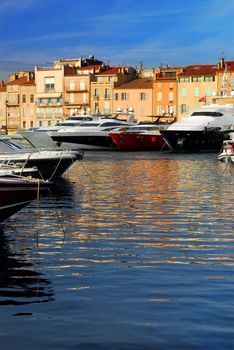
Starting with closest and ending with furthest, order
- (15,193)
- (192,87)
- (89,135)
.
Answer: (15,193), (89,135), (192,87)

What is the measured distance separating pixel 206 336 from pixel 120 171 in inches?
1191

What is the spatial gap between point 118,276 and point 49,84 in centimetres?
11601

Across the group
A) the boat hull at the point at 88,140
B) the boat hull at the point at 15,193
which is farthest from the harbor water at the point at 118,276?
the boat hull at the point at 88,140

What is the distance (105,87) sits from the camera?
121 m

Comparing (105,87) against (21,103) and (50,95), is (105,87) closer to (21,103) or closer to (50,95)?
(50,95)

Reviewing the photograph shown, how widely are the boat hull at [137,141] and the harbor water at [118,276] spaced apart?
48.8m

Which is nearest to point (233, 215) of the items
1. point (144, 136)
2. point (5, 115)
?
point (144, 136)

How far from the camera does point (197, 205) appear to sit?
22188mm

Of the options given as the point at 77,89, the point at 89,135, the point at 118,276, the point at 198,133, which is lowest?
the point at 89,135

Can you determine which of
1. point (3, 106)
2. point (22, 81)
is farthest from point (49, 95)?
point (3, 106)

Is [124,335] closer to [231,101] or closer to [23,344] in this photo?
[23,344]

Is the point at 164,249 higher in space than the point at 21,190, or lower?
lower

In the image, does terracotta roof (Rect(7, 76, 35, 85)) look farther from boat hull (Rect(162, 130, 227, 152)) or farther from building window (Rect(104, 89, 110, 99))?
boat hull (Rect(162, 130, 227, 152))

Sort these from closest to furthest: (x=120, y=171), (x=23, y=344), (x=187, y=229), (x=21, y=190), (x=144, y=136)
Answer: (x=23, y=344) → (x=21, y=190) → (x=187, y=229) → (x=120, y=171) → (x=144, y=136)
